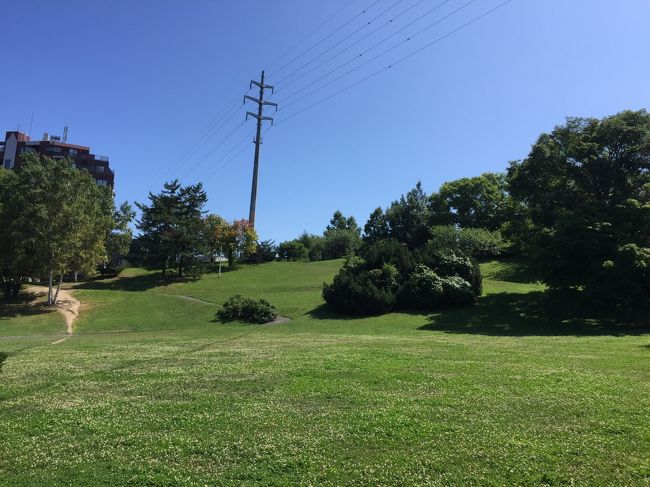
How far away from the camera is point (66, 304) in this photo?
40406 mm

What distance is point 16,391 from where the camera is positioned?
30.9 feet

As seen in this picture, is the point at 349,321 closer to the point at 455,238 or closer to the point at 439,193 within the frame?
the point at 455,238

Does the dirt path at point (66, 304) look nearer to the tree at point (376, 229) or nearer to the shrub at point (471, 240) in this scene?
the shrub at point (471, 240)

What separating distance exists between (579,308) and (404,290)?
11456mm

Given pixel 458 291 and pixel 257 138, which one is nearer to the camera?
pixel 458 291

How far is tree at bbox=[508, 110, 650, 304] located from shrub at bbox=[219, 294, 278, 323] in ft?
60.1

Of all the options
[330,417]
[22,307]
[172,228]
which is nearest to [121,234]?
[172,228]

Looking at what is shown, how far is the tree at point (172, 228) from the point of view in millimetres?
57875

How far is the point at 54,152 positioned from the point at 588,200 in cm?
10257

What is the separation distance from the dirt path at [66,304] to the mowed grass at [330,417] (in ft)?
73.7

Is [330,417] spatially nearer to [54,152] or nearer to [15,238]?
[15,238]

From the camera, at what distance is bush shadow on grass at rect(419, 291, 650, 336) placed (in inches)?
985

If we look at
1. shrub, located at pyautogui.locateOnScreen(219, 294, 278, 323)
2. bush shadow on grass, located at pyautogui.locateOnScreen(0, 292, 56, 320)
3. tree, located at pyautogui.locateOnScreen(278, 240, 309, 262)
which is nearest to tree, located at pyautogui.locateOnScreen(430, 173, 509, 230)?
tree, located at pyautogui.locateOnScreen(278, 240, 309, 262)

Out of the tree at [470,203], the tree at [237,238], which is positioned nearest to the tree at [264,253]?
the tree at [237,238]
